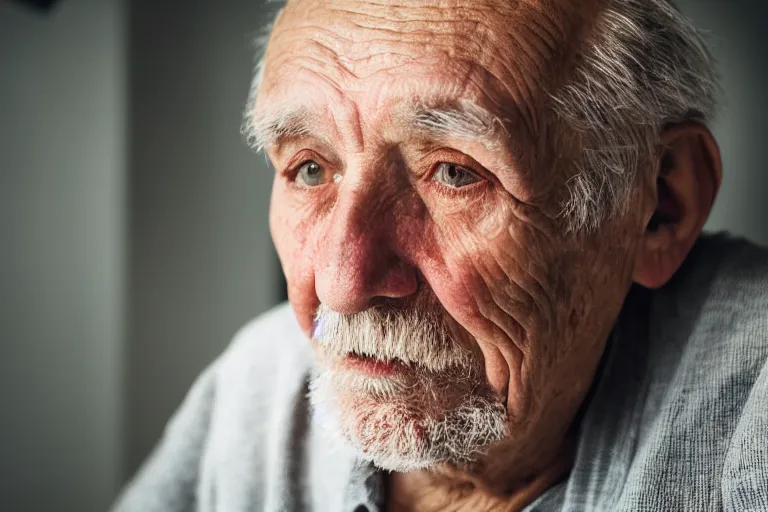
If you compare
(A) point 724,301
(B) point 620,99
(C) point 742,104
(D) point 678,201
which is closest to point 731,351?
(A) point 724,301

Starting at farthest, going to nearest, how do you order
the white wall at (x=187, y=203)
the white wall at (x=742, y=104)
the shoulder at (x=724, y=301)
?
1. the white wall at (x=742, y=104)
2. the white wall at (x=187, y=203)
3. the shoulder at (x=724, y=301)

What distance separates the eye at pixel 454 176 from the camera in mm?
812

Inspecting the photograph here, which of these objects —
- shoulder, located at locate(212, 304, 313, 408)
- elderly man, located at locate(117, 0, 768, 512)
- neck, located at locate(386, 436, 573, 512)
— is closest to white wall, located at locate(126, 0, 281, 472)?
shoulder, located at locate(212, 304, 313, 408)

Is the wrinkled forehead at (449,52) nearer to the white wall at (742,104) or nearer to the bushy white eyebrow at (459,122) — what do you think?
the bushy white eyebrow at (459,122)

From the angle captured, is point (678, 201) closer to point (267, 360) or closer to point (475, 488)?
point (475, 488)

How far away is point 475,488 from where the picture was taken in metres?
1.00

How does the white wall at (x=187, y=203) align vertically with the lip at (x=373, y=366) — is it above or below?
above

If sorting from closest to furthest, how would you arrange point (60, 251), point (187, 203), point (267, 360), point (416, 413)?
point (416, 413) < point (267, 360) < point (60, 251) < point (187, 203)

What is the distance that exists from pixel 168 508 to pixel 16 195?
76 cm

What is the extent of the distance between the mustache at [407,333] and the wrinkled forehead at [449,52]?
22cm

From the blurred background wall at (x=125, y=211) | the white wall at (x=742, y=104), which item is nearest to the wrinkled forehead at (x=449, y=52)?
the blurred background wall at (x=125, y=211)

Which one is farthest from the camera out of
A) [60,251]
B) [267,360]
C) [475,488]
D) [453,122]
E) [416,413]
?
[60,251]

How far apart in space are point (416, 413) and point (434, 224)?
0.74ft

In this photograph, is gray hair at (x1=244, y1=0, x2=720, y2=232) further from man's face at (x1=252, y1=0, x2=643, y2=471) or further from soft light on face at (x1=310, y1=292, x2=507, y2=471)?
soft light on face at (x1=310, y1=292, x2=507, y2=471)
